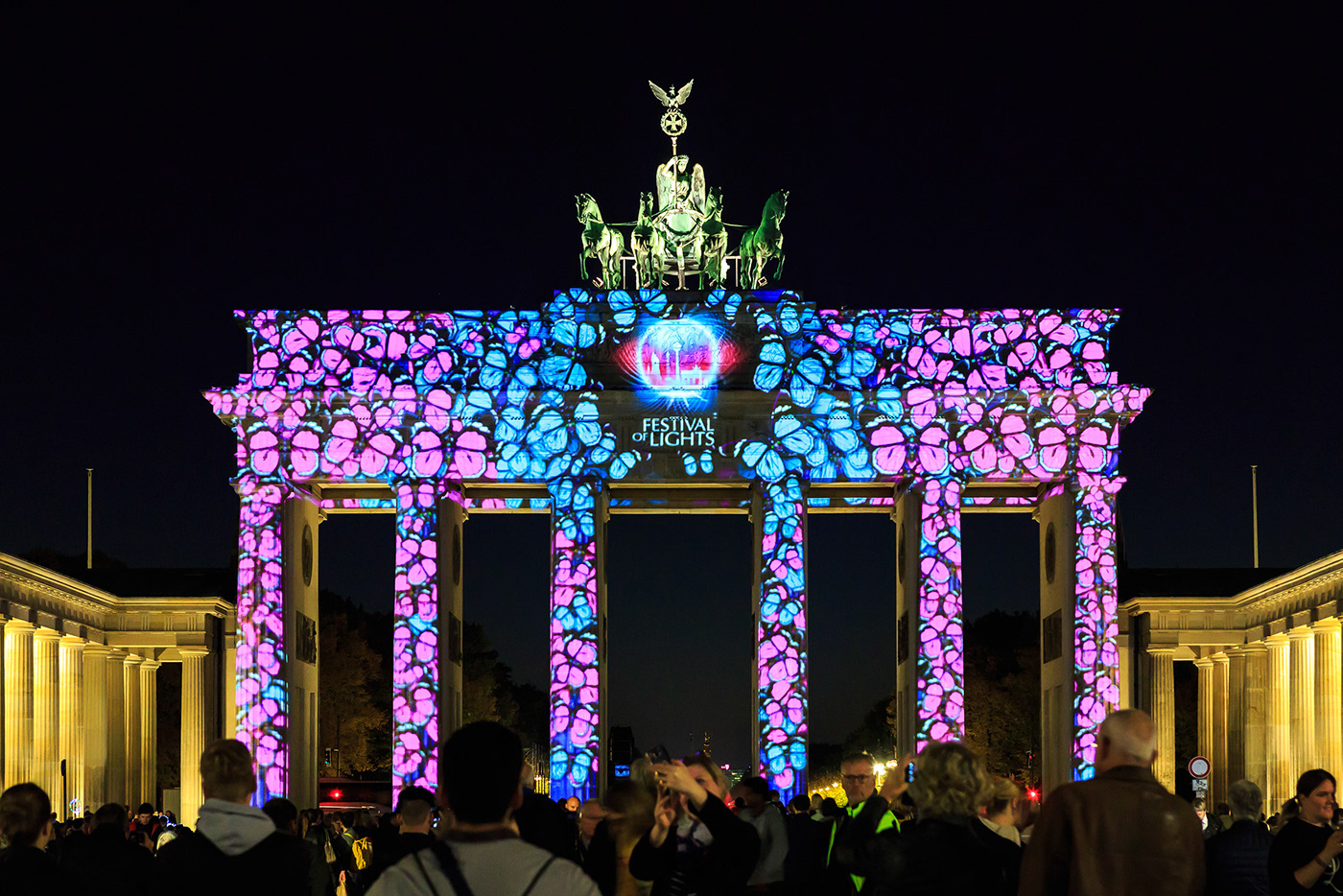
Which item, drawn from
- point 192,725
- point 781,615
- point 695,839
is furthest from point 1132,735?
point 192,725

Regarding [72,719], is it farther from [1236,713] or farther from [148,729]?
[1236,713]

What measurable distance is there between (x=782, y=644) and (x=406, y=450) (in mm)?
12355

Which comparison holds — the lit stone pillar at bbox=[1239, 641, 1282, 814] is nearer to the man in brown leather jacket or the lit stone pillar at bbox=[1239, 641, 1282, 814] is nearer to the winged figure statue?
the winged figure statue

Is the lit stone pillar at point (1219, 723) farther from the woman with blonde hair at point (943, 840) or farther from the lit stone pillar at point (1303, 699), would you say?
the woman with blonde hair at point (943, 840)

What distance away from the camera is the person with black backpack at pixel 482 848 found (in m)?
6.30

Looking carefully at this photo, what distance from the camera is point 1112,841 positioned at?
8.63m

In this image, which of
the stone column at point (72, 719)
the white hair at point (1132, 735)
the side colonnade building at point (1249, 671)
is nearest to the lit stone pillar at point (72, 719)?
the stone column at point (72, 719)

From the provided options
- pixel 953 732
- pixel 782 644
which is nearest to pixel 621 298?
pixel 782 644

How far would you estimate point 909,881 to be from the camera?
31.1 feet

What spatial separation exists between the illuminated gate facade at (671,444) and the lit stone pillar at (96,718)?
37.5ft

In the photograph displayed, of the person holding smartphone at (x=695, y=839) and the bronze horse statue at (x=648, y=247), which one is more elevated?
the bronze horse statue at (x=648, y=247)

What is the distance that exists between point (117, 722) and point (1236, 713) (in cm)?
3986

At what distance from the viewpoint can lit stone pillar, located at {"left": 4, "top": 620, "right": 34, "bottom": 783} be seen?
2130 inches

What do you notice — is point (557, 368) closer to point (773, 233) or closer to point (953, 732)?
point (773, 233)
